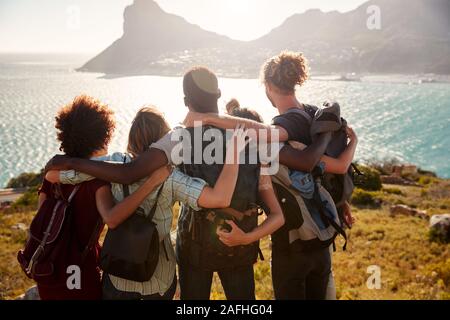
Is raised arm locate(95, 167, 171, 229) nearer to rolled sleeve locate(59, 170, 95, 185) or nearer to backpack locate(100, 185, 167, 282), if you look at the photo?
backpack locate(100, 185, 167, 282)

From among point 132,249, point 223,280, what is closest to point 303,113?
point 223,280

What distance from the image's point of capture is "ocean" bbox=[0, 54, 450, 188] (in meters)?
70.6

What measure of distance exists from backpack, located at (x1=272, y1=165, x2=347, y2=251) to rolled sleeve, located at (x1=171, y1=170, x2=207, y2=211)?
64 centimetres

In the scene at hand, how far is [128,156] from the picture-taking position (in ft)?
8.88

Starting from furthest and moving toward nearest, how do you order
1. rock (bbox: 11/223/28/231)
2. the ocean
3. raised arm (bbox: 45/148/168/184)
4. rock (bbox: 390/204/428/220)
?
the ocean → rock (bbox: 11/223/28/231) → rock (bbox: 390/204/428/220) → raised arm (bbox: 45/148/168/184)

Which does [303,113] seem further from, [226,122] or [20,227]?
[20,227]

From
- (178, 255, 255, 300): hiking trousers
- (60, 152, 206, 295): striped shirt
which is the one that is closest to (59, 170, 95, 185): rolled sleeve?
(60, 152, 206, 295): striped shirt

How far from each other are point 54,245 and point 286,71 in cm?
189

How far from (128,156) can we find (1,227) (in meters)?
19.3

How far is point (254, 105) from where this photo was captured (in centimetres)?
3678

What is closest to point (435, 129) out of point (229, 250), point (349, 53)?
point (349, 53)

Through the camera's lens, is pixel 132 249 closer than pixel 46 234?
Yes

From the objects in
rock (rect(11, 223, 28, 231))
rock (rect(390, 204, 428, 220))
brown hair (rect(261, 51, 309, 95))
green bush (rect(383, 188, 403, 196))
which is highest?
brown hair (rect(261, 51, 309, 95))

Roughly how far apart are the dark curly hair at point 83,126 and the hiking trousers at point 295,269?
4.74 feet
